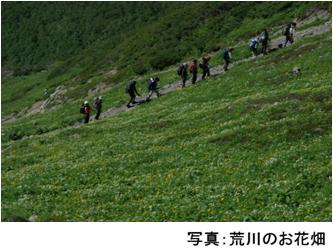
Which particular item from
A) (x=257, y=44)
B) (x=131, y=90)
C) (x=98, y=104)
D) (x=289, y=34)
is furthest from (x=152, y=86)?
(x=289, y=34)

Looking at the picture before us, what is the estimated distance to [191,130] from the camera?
41500 mm

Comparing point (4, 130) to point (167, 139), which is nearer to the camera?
point (167, 139)

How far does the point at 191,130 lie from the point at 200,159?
7.25m

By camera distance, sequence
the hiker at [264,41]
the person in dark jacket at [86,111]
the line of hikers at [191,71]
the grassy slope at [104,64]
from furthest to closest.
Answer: the grassy slope at [104,64], the hiker at [264,41], the line of hikers at [191,71], the person in dark jacket at [86,111]

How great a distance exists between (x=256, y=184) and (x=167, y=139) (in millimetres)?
12575

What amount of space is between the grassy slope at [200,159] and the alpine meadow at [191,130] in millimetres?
101

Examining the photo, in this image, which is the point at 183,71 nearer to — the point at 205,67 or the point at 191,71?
the point at 191,71

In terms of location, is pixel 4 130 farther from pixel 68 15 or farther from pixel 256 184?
pixel 68 15

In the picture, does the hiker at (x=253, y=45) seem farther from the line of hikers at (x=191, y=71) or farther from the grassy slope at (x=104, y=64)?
the grassy slope at (x=104, y=64)

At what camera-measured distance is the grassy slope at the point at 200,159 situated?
88.9 ft

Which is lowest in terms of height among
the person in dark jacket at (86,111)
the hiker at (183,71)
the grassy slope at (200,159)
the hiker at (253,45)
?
the grassy slope at (200,159)

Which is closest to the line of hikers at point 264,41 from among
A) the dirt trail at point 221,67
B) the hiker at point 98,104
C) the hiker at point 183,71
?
the dirt trail at point 221,67

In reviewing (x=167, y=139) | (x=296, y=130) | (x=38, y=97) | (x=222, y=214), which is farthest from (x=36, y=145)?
(x=38, y=97)

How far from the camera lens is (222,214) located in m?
26.0
